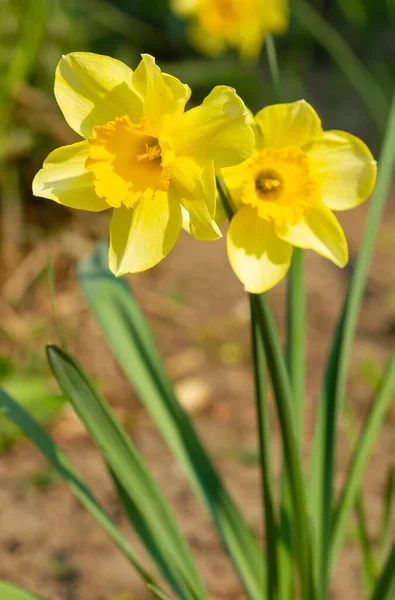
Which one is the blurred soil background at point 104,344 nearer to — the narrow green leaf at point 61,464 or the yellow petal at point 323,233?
the narrow green leaf at point 61,464

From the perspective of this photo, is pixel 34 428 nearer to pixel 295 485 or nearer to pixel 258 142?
pixel 295 485

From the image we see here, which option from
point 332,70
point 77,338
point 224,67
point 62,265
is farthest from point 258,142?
point 332,70

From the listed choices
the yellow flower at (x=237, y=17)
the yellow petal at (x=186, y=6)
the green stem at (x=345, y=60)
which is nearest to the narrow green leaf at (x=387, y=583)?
the green stem at (x=345, y=60)

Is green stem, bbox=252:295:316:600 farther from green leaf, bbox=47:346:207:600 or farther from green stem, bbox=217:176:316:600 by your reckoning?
green leaf, bbox=47:346:207:600

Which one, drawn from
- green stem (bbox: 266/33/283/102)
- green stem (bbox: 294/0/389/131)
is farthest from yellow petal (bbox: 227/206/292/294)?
green stem (bbox: 294/0/389/131)

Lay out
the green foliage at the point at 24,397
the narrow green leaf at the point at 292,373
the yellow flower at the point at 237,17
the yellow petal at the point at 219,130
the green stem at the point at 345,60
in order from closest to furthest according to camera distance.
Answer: the yellow petal at the point at 219,130 → the narrow green leaf at the point at 292,373 → the green foliage at the point at 24,397 → the green stem at the point at 345,60 → the yellow flower at the point at 237,17
